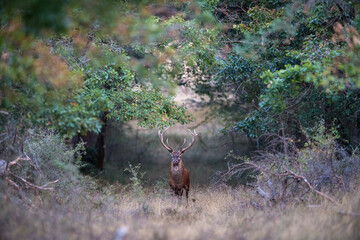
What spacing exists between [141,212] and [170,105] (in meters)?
5.71

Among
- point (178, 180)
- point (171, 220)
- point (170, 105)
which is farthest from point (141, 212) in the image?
point (170, 105)

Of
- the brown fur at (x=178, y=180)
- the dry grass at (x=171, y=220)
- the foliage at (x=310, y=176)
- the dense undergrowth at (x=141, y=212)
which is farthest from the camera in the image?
the brown fur at (x=178, y=180)

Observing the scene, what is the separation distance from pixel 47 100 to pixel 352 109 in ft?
30.1

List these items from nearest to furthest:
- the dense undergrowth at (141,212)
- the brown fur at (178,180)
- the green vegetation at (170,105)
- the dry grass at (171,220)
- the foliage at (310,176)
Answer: the dry grass at (171,220) → the dense undergrowth at (141,212) → the green vegetation at (170,105) → the foliage at (310,176) → the brown fur at (178,180)

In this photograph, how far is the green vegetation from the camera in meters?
7.20

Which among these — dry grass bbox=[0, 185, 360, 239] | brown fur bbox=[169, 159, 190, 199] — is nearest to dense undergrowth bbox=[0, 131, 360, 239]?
dry grass bbox=[0, 185, 360, 239]

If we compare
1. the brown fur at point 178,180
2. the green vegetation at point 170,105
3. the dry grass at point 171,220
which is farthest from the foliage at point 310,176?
the brown fur at point 178,180

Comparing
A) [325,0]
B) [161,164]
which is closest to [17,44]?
[325,0]

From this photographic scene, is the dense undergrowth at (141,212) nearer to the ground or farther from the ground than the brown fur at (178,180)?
farther from the ground

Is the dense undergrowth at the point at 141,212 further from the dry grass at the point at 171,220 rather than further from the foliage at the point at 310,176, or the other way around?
the foliage at the point at 310,176

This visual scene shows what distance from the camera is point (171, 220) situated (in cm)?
902

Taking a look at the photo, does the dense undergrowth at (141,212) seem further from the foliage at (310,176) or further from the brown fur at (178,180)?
the brown fur at (178,180)

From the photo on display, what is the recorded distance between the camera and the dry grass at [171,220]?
6773 mm

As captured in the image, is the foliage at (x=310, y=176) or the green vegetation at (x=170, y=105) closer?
the green vegetation at (x=170, y=105)
